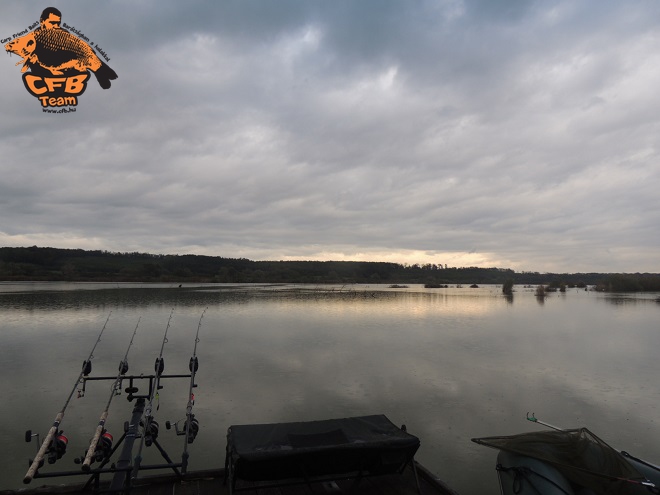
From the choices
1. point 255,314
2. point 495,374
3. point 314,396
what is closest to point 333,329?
point 255,314

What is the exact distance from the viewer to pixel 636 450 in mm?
8984

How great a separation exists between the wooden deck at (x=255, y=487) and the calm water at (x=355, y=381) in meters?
1.45

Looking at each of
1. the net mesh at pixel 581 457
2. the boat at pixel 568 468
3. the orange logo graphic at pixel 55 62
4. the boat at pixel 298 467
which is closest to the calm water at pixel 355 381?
the boat at pixel 568 468

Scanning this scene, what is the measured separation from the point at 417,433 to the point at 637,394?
29.1 ft

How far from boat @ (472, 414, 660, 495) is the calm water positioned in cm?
126

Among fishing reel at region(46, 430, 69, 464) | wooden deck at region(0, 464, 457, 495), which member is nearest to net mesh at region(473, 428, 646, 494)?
wooden deck at region(0, 464, 457, 495)

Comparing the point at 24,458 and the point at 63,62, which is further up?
the point at 63,62

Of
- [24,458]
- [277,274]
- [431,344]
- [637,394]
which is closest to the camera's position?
[24,458]

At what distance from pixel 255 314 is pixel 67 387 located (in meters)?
21.1

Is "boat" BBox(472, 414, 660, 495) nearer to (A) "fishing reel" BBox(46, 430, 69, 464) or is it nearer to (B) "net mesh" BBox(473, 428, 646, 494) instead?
(B) "net mesh" BBox(473, 428, 646, 494)

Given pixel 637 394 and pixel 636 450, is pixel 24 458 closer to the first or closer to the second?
pixel 636 450

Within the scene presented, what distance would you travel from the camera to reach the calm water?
9.10 metres

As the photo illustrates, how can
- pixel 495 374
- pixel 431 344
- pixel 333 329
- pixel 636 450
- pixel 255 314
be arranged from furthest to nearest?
pixel 255 314
pixel 333 329
pixel 431 344
pixel 495 374
pixel 636 450

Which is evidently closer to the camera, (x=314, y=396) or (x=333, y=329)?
(x=314, y=396)
